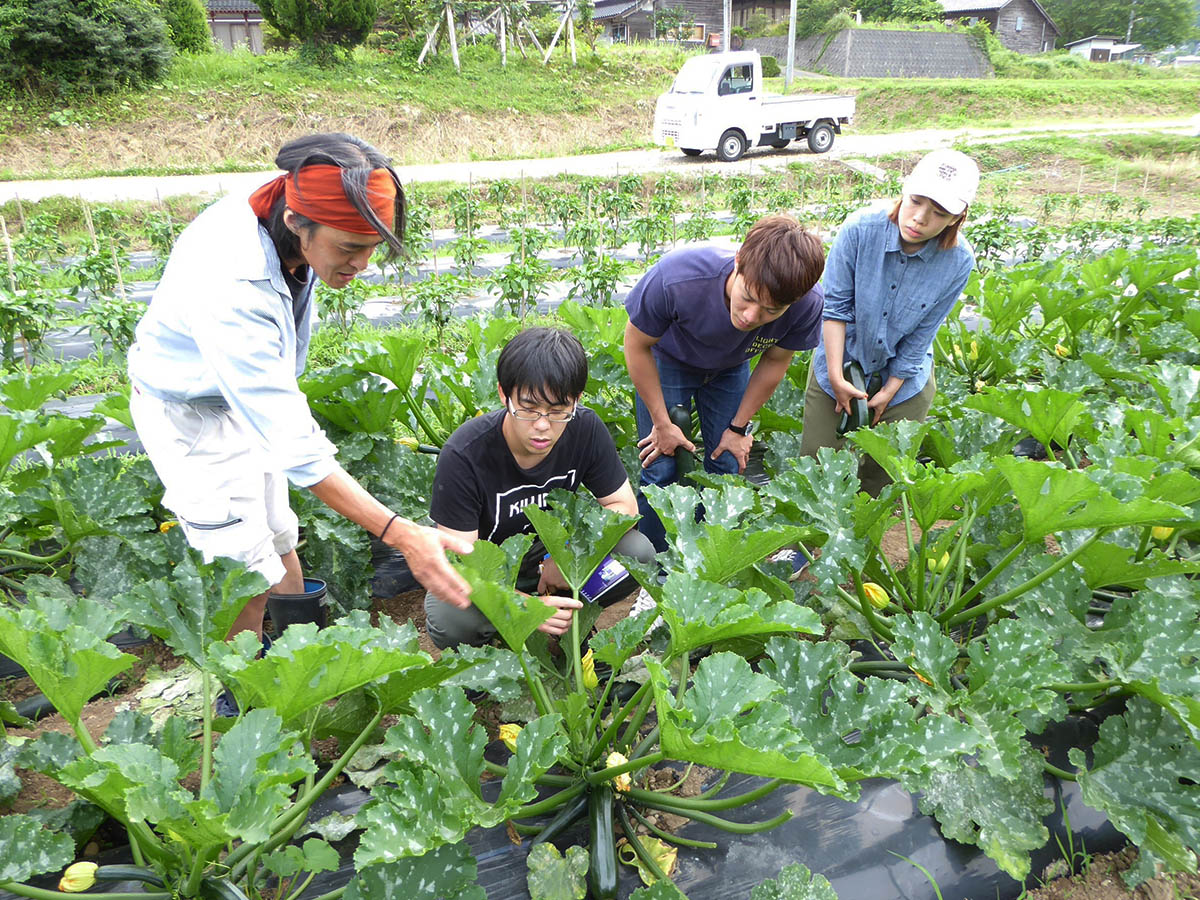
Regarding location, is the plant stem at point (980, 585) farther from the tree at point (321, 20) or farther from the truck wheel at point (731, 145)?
the tree at point (321, 20)

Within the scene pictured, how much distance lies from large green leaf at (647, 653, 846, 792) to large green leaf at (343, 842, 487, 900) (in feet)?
1.56

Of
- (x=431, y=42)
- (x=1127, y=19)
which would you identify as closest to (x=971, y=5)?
(x=1127, y=19)

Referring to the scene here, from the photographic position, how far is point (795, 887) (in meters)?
1.80

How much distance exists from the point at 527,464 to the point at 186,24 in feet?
84.8

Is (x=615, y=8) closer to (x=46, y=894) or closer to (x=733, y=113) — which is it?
(x=733, y=113)

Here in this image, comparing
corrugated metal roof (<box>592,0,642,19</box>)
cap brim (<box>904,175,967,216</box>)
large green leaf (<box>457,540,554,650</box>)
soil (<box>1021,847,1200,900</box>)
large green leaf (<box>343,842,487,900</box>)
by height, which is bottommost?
soil (<box>1021,847,1200,900</box>)

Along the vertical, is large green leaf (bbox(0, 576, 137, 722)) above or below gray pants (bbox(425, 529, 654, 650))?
above

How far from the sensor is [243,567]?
213 centimetres

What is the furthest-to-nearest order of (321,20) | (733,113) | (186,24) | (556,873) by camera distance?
(186,24)
(321,20)
(733,113)
(556,873)

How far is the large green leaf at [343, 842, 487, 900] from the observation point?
1.65 meters

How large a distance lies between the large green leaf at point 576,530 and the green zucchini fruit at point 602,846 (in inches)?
21.7

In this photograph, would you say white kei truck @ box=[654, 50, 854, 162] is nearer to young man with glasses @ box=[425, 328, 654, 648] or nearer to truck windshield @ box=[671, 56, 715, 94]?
truck windshield @ box=[671, 56, 715, 94]

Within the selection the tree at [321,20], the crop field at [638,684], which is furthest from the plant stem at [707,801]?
the tree at [321,20]

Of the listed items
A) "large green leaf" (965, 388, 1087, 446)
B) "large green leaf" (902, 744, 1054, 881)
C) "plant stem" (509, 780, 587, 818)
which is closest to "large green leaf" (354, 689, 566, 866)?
"plant stem" (509, 780, 587, 818)
